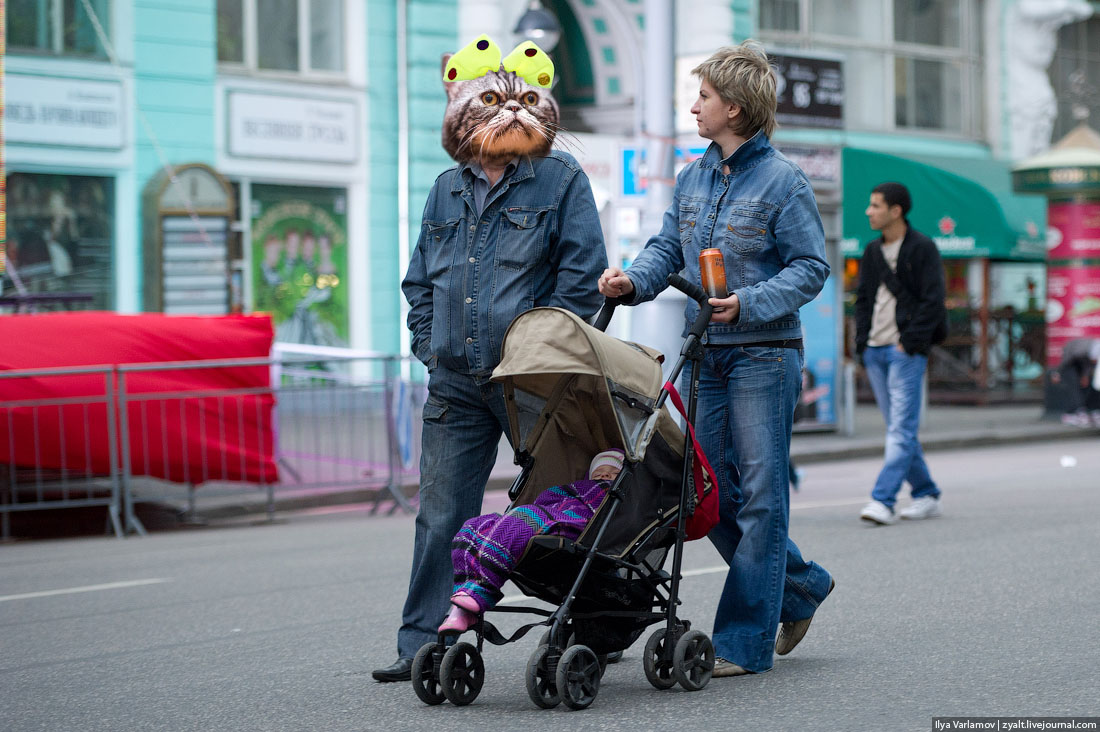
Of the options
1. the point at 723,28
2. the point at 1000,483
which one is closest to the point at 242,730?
the point at 1000,483

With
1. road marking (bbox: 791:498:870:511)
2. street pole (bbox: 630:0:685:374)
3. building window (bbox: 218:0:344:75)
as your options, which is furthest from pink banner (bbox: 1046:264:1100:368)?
building window (bbox: 218:0:344:75)

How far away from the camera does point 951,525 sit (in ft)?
28.1

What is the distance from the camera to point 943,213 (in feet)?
65.0

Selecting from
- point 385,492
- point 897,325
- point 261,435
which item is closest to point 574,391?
point 897,325

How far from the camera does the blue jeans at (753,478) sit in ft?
15.1

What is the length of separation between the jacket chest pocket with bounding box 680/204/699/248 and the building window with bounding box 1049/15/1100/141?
942 inches

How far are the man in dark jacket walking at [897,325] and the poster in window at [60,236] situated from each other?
32.7ft

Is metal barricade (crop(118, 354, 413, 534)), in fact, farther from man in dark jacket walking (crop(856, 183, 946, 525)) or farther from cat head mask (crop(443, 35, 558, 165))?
cat head mask (crop(443, 35, 558, 165))

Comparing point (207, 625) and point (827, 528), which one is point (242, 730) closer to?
point (207, 625)

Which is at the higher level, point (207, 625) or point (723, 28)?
point (723, 28)

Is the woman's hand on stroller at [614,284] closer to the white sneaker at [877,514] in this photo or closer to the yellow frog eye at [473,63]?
the yellow frog eye at [473,63]

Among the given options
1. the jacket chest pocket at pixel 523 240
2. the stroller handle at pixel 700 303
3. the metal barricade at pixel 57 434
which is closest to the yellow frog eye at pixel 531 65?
the jacket chest pocket at pixel 523 240

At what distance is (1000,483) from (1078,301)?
7.49 meters

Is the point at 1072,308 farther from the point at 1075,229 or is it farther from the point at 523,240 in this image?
the point at 523,240
